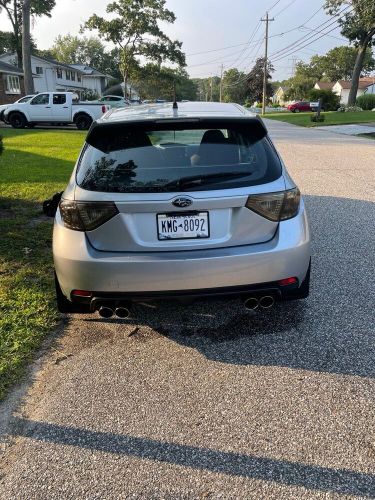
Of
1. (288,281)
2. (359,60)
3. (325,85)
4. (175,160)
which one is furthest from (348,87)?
(288,281)

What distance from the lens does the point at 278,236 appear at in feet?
9.79

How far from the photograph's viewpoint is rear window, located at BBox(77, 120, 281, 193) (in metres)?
2.89

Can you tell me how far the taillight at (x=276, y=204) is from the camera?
2.89m

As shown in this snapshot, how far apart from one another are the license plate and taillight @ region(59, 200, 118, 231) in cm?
32

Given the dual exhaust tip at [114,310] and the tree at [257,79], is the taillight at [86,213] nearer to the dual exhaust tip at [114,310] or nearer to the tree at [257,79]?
the dual exhaust tip at [114,310]

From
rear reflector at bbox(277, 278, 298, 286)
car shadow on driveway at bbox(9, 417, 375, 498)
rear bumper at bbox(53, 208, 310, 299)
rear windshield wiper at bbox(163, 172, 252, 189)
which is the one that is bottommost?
car shadow on driveway at bbox(9, 417, 375, 498)

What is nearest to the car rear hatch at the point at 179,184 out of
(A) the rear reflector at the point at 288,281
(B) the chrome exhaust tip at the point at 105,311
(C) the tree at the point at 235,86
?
(A) the rear reflector at the point at 288,281

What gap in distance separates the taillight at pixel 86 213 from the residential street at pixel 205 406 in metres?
0.97

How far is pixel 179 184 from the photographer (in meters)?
2.86

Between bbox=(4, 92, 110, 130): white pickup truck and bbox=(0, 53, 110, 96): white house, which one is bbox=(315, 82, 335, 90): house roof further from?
bbox=(4, 92, 110, 130): white pickup truck

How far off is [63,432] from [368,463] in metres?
1.61

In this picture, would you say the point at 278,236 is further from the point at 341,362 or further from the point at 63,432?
the point at 63,432

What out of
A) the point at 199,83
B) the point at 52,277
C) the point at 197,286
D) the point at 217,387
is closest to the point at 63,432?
the point at 217,387

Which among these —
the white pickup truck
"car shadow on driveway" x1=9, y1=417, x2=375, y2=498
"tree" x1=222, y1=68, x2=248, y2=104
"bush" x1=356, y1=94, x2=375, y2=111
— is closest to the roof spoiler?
"car shadow on driveway" x1=9, y1=417, x2=375, y2=498
